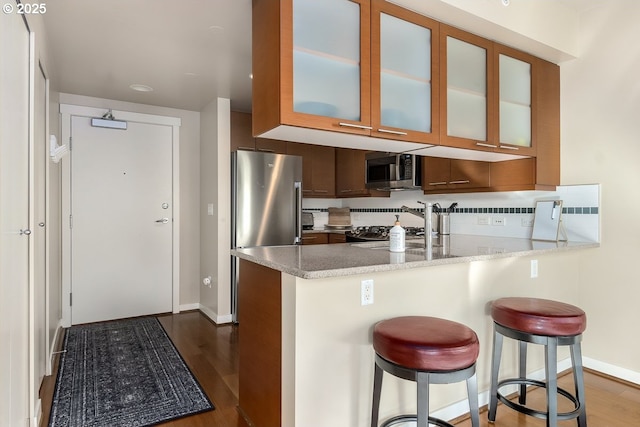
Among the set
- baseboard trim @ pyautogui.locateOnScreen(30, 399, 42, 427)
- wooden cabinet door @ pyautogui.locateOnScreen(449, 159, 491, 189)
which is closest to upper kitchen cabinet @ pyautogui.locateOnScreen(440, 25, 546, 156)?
wooden cabinet door @ pyautogui.locateOnScreen(449, 159, 491, 189)


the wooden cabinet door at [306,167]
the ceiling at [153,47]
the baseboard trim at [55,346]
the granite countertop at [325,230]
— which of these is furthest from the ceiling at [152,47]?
the baseboard trim at [55,346]

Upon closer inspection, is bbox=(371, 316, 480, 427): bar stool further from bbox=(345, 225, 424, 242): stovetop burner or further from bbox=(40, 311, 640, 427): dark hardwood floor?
bbox=(345, 225, 424, 242): stovetop burner

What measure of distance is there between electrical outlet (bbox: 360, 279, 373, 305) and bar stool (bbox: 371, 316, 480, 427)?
0.63 feet

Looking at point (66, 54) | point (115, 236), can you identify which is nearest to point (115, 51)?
point (66, 54)

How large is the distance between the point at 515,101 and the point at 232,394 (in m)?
2.78

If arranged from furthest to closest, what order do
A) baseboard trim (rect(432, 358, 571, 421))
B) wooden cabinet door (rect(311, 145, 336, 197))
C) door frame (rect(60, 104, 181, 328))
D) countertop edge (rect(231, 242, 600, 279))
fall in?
wooden cabinet door (rect(311, 145, 336, 197)) → door frame (rect(60, 104, 181, 328)) → baseboard trim (rect(432, 358, 571, 421)) → countertop edge (rect(231, 242, 600, 279))

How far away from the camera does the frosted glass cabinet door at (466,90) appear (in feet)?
7.43

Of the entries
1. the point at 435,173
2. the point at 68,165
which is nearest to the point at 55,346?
the point at 68,165

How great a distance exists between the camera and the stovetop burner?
380 centimetres

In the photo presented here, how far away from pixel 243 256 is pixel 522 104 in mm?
2250

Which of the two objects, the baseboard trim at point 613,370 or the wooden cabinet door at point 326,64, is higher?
the wooden cabinet door at point 326,64

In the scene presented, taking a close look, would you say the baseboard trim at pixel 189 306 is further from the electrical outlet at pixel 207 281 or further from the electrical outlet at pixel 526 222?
the electrical outlet at pixel 526 222

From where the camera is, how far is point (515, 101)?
260 centimetres

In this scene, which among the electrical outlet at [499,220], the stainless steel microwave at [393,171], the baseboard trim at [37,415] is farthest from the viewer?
the stainless steel microwave at [393,171]
